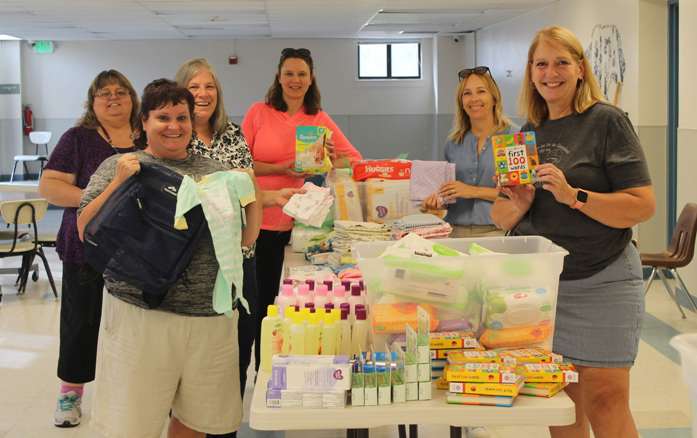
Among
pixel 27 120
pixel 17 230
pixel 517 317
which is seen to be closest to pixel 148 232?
pixel 517 317

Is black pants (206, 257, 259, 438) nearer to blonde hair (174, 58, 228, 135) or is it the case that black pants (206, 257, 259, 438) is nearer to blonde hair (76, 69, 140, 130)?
blonde hair (174, 58, 228, 135)

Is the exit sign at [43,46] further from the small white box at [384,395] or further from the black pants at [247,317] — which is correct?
the small white box at [384,395]

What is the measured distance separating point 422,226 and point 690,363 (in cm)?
229

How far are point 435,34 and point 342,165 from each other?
43.9ft

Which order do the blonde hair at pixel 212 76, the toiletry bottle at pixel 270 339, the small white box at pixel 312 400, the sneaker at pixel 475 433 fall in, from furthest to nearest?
the sneaker at pixel 475 433 → the blonde hair at pixel 212 76 → the toiletry bottle at pixel 270 339 → the small white box at pixel 312 400

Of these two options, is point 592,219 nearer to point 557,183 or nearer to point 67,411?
point 557,183

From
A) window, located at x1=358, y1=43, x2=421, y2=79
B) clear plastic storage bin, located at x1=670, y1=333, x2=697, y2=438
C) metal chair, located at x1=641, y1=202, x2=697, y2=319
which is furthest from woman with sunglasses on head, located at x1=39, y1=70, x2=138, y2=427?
window, located at x1=358, y1=43, x2=421, y2=79

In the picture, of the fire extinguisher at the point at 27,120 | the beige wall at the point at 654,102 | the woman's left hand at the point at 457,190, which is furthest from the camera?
the fire extinguisher at the point at 27,120

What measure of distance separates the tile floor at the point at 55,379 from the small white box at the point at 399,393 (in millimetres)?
2130

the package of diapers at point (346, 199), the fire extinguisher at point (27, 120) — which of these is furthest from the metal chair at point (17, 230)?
the fire extinguisher at point (27, 120)

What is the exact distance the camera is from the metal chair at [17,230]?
7871 mm

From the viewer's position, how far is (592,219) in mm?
2838

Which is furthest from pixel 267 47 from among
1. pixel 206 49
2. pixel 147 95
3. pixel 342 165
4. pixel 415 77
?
pixel 147 95

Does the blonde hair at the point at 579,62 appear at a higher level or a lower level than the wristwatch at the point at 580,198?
higher
